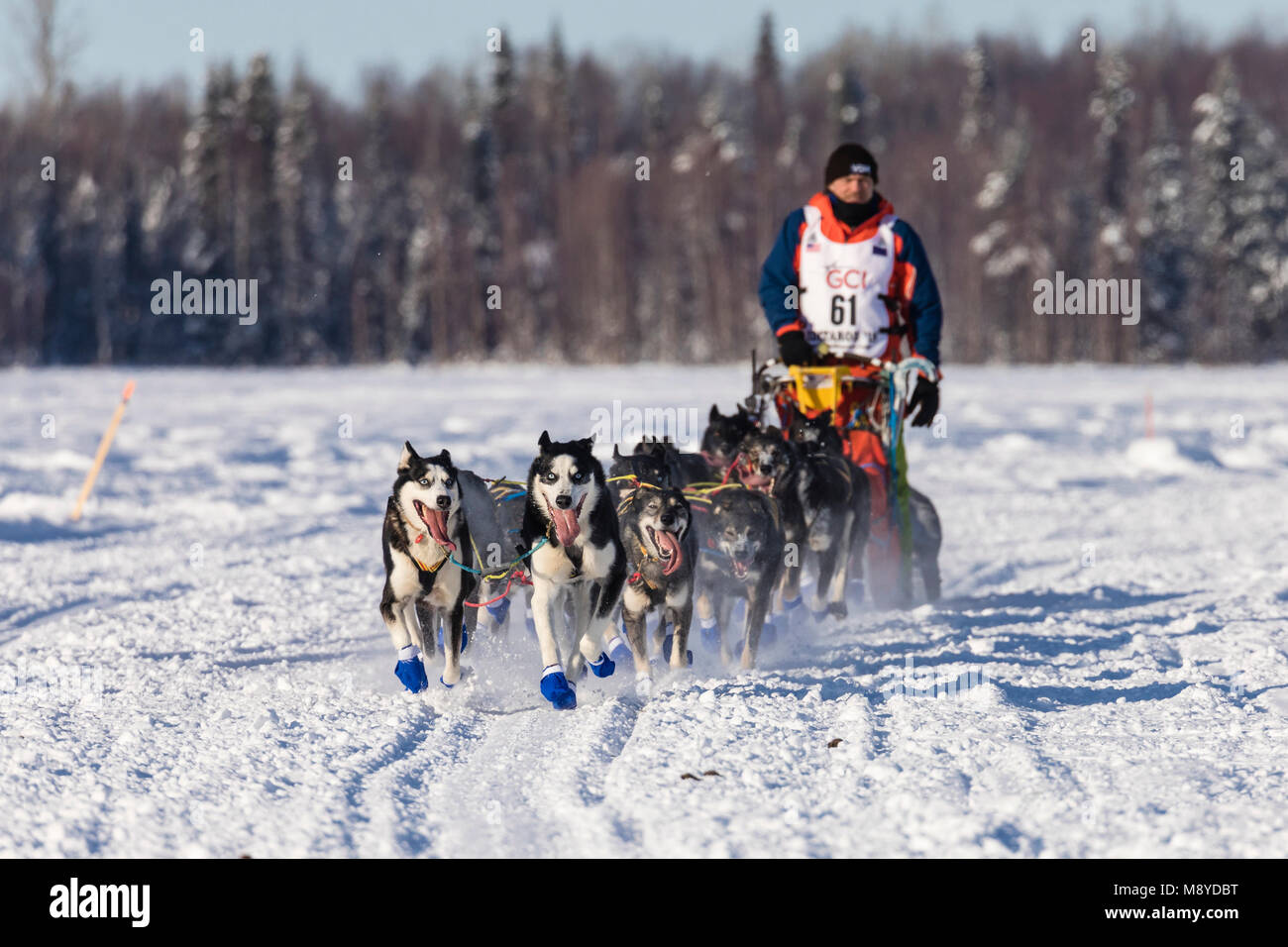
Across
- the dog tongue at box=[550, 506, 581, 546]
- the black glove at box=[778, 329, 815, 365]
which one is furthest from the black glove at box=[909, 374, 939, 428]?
the dog tongue at box=[550, 506, 581, 546]

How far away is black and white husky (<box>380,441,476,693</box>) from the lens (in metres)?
4.35

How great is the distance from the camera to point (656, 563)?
4711 mm

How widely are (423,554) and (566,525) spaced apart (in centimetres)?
49

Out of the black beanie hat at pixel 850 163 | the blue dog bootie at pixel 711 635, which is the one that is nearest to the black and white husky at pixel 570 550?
the blue dog bootie at pixel 711 635

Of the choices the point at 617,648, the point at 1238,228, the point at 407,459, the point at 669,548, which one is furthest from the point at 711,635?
the point at 1238,228

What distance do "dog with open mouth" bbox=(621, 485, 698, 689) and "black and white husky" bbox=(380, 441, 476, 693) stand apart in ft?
1.96

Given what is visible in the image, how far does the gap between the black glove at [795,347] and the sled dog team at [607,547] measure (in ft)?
1.92

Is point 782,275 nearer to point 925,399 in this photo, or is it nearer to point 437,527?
point 925,399

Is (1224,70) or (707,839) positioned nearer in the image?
(707,839)

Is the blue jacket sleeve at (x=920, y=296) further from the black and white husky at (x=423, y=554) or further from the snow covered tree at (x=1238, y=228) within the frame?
the snow covered tree at (x=1238, y=228)
